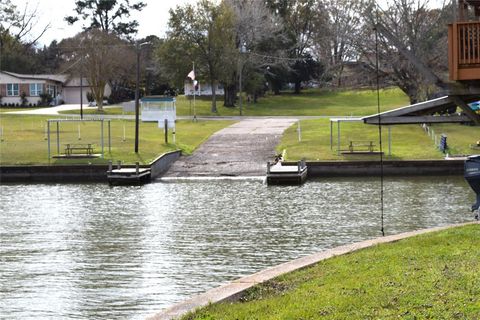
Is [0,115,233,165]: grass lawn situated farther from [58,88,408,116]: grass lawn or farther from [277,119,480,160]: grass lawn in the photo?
[58,88,408,116]: grass lawn

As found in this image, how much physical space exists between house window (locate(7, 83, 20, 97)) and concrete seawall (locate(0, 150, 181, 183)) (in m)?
54.2

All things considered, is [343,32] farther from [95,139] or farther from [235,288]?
[235,288]

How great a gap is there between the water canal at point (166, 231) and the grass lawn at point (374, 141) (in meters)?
4.83

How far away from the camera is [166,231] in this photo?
21.6m

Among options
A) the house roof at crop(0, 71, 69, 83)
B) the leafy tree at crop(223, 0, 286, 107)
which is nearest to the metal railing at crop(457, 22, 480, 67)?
the leafy tree at crop(223, 0, 286, 107)

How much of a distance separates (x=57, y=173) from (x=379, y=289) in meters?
29.7

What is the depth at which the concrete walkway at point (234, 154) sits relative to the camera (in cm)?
3831

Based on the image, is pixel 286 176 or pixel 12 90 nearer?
pixel 286 176

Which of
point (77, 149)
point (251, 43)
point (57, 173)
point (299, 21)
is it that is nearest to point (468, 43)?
point (57, 173)

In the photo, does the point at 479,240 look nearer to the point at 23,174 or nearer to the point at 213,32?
the point at 23,174

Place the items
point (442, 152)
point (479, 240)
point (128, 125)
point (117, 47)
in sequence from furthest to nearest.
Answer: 1. point (117, 47)
2. point (128, 125)
3. point (442, 152)
4. point (479, 240)

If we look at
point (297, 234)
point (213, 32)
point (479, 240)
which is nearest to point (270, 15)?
point (213, 32)

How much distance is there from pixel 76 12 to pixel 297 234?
291 feet

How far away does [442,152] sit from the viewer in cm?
3966
